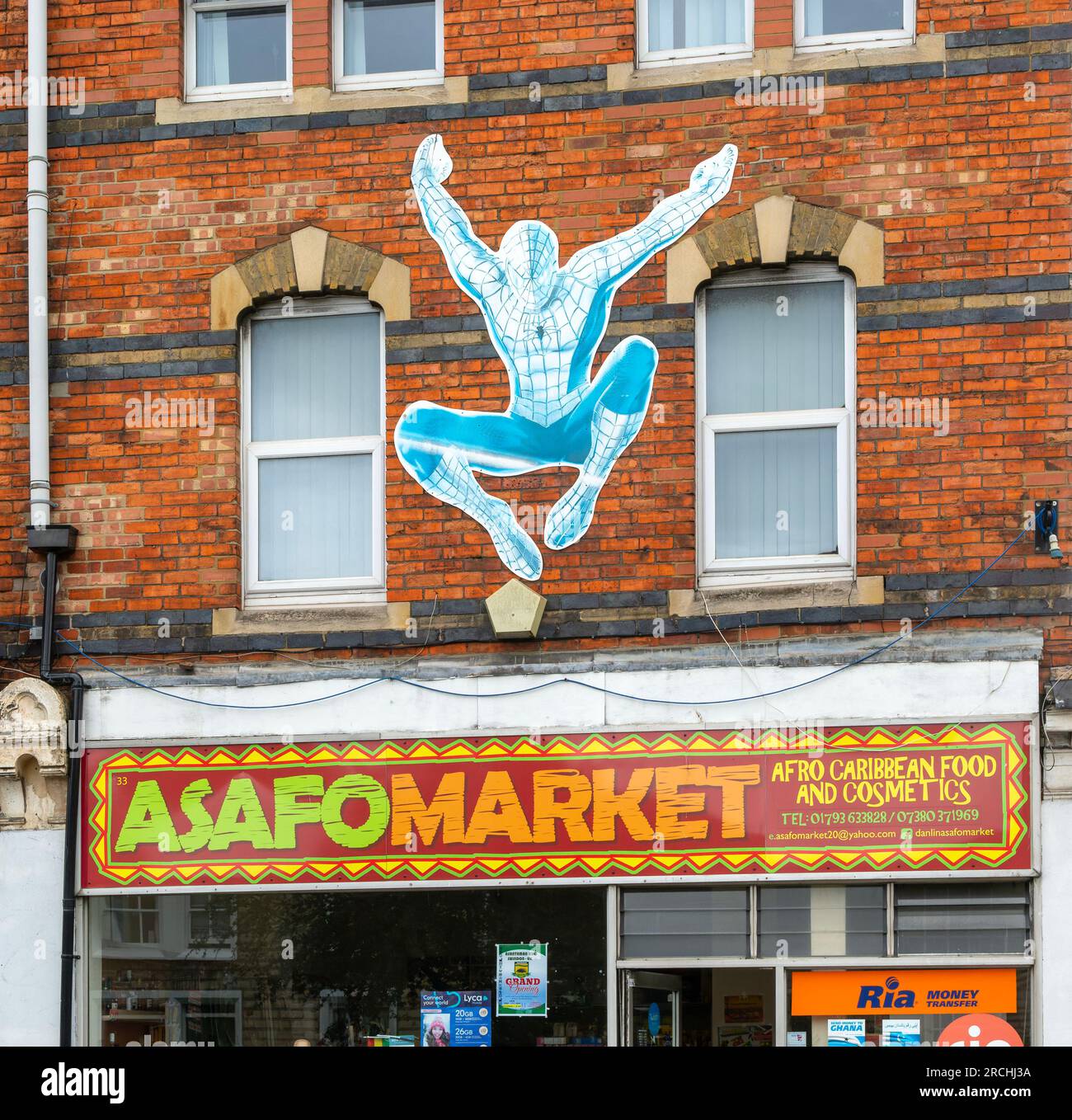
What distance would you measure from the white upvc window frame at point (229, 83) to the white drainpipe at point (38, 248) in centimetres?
91

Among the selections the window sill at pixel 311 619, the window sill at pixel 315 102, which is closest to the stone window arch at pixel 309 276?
the window sill at pixel 315 102

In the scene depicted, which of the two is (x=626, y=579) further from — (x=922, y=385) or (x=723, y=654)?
(x=922, y=385)

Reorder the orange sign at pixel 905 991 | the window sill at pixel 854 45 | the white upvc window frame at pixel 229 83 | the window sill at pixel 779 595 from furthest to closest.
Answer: the white upvc window frame at pixel 229 83
the window sill at pixel 854 45
the window sill at pixel 779 595
the orange sign at pixel 905 991

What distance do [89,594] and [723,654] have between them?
4.03 metres

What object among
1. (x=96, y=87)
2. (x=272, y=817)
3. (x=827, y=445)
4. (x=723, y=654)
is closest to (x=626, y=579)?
(x=723, y=654)

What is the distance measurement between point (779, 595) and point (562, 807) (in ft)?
5.93

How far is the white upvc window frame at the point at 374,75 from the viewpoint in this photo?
41.1 ft

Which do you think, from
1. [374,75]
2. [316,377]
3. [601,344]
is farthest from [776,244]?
[316,377]

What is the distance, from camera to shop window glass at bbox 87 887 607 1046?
11.7 m

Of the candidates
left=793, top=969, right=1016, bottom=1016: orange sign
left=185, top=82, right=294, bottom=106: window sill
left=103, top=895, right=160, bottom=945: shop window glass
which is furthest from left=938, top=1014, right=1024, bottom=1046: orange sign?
left=185, top=82, right=294, bottom=106: window sill

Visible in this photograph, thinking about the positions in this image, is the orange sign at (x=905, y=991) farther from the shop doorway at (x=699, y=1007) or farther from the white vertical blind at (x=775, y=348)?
the white vertical blind at (x=775, y=348)

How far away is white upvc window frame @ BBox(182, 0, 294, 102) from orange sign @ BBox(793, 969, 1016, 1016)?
650 cm

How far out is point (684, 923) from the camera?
11.6 metres

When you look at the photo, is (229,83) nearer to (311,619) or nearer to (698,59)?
(698,59)
